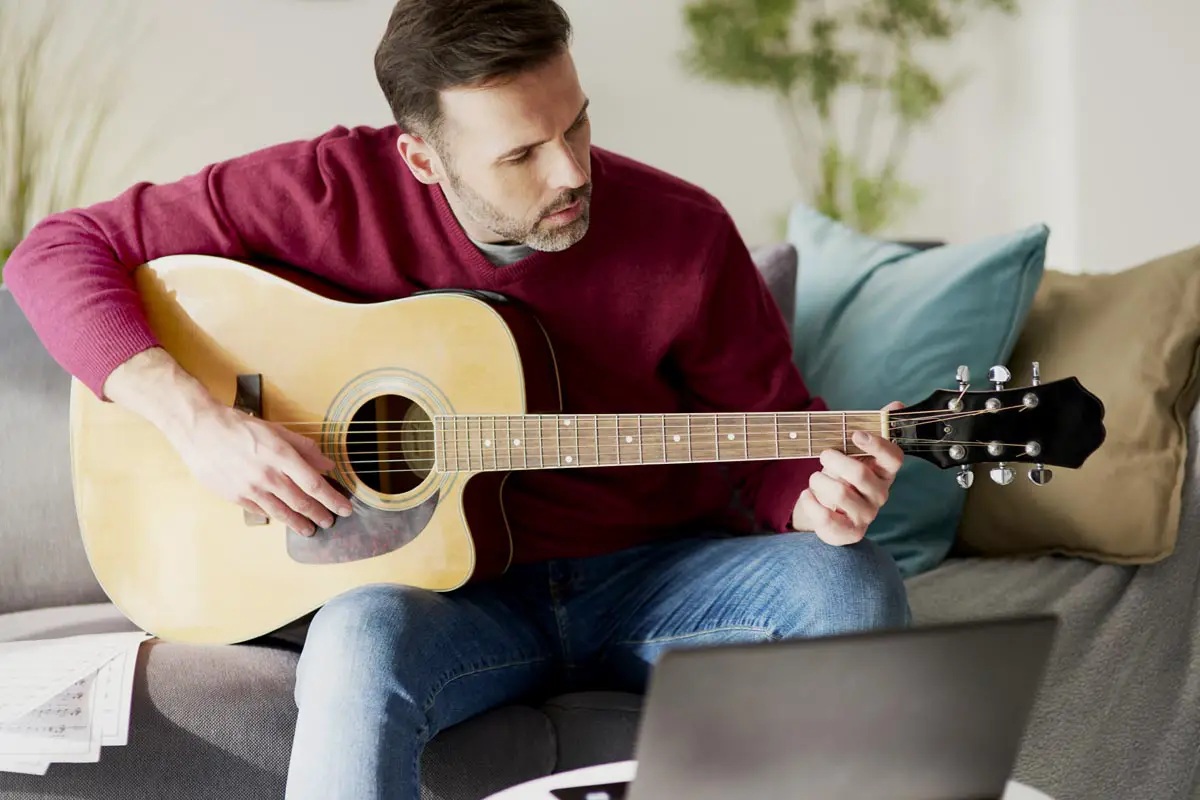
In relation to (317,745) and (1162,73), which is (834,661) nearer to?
(317,745)

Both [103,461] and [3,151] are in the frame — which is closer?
[103,461]

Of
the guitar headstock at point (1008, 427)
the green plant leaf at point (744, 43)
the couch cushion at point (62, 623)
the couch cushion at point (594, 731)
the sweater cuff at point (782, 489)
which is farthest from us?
the green plant leaf at point (744, 43)

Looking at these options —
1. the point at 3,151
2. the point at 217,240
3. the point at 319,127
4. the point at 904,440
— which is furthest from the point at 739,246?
the point at 3,151

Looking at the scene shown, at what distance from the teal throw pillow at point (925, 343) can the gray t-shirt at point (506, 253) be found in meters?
0.57

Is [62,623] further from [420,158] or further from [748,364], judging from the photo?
[748,364]

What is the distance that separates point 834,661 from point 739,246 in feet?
2.76

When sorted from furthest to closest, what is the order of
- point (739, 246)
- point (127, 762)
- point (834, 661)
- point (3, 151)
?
1. point (3, 151)
2. point (739, 246)
3. point (127, 762)
4. point (834, 661)

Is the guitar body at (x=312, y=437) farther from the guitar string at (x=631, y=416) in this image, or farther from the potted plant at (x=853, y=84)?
the potted plant at (x=853, y=84)

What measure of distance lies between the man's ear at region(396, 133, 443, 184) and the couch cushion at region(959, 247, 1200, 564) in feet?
Answer: 2.97

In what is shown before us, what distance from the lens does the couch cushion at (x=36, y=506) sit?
1.61 meters

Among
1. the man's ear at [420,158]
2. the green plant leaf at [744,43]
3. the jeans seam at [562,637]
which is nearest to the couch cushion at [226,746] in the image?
the jeans seam at [562,637]

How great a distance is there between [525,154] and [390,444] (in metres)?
0.38

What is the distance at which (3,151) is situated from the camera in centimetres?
224

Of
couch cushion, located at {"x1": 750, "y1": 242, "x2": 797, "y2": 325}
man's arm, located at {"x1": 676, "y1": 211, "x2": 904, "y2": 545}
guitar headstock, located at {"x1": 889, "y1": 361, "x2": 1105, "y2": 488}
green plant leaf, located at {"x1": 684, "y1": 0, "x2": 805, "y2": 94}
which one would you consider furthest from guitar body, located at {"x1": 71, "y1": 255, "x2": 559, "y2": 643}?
green plant leaf, located at {"x1": 684, "y1": 0, "x2": 805, "y2": 94}
